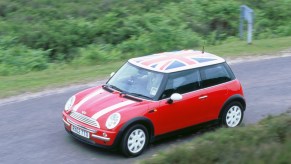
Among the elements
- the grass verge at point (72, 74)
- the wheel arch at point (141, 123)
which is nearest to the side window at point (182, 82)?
the wheel arch at point (141, 123)

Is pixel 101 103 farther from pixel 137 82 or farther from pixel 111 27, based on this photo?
pixel 111 27

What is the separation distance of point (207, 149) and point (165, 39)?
557 inches

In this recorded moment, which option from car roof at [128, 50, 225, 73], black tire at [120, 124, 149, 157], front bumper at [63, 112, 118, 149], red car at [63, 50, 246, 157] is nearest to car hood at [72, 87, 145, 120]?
red car at [63, 50, 246, 157]

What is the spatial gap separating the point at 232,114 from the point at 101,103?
2.96 meters

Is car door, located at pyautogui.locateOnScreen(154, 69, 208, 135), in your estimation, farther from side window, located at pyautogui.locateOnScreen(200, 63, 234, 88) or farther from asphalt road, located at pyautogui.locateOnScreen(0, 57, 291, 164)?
asphalt road, located at pyautogui.locateOnScreen(0, 57, 291, 164)

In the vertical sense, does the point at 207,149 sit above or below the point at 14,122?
above

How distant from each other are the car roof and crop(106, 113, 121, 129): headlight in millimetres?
1420

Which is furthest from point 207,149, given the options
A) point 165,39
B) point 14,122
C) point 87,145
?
point 165,39

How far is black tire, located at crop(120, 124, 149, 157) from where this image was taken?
387 inches

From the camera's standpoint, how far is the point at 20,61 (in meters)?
19.1

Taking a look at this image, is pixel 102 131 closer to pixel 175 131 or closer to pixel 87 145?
pixel 87 145

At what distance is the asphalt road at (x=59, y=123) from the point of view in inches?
393

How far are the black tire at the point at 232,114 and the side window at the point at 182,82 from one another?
95 centimetres

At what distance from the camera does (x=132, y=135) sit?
992 centimetres
